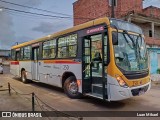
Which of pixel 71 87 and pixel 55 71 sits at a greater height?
pixel 55 71

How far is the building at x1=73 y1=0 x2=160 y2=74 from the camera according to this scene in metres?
20.8

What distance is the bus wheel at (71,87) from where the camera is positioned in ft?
31.6

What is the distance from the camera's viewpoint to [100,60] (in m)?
8.45

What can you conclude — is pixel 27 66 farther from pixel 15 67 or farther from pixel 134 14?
pixel 134 14

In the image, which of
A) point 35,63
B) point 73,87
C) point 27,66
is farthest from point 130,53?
point 27,66

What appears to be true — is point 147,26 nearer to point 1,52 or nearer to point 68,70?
point 68,70

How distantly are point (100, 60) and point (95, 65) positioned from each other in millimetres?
392

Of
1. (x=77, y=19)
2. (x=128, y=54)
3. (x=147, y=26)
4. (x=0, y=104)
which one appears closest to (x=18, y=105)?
(x=0, y=104)

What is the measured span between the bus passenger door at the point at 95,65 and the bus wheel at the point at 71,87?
0.78m

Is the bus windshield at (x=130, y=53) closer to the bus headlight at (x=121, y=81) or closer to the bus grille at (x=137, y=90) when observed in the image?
the bus headlight at (x=121, y=81)

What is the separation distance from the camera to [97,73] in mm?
8617

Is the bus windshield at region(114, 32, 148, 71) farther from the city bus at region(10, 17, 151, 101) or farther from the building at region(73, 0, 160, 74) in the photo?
the building at region(73, 0, 160, 74)

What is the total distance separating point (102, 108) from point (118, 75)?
1516 mm

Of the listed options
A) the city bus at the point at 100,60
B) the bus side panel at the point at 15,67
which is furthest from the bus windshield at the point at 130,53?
the bus side panel at the point at 15,67
